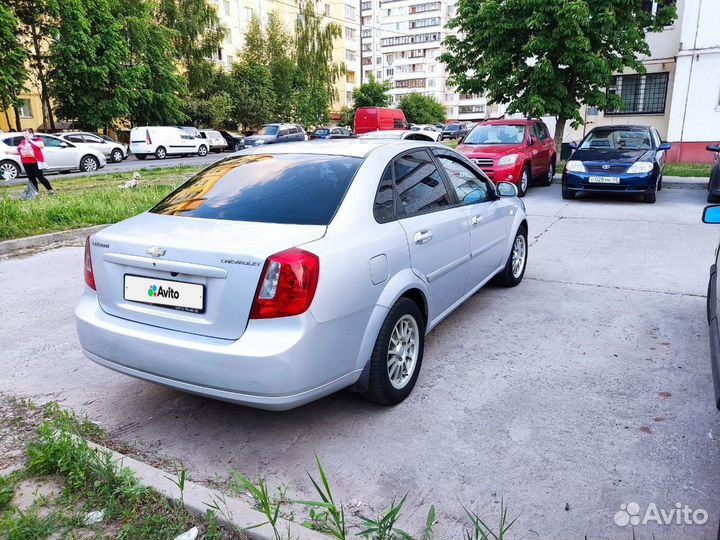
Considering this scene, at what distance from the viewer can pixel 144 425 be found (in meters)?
3.34

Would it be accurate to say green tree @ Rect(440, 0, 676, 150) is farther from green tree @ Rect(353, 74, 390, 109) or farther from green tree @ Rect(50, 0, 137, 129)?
green tree @ Rect(353, 74, 390, 109)

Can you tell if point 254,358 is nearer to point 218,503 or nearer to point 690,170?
point 218,503

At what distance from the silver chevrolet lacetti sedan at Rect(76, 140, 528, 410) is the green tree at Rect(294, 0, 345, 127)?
144ft

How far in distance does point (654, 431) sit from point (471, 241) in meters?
1.92

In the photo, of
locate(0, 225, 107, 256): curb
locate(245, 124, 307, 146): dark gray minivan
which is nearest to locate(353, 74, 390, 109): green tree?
locate(245, 124, 307, 146): dark gray minivan

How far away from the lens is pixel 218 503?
2484 millimetres

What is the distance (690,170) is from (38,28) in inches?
1253

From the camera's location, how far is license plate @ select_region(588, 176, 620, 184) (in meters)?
11.0

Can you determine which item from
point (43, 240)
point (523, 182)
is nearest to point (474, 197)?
point (43, 240)

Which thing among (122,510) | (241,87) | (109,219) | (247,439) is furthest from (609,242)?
(241,87)

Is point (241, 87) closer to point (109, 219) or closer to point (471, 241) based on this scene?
point (109, 219)

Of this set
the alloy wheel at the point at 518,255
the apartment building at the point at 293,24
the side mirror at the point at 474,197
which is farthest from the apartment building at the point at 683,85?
the apartment building at the point at 293,24

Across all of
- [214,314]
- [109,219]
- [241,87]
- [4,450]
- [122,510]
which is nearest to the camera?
[122,510]

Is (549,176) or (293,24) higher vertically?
(293,24)
